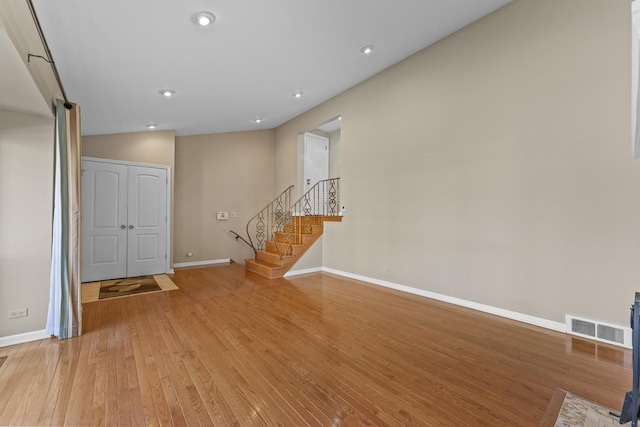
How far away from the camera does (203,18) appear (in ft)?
9.52

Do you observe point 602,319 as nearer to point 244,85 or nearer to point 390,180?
point 390,180

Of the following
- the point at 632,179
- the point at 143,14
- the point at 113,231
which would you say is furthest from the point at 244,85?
the point at 632,179

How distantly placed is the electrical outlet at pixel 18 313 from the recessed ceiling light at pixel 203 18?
3.43 metres

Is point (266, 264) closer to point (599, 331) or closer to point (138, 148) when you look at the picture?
point (138, 148)

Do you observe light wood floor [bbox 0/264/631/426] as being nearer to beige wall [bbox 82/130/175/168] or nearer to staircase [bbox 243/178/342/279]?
staircase [bbox 243/178/342/279]

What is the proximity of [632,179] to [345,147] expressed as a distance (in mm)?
4175

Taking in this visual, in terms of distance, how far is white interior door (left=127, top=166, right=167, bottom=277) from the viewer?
18.9 feet

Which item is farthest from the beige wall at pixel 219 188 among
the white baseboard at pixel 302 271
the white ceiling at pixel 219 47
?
the white baseboard at pixel 302 271

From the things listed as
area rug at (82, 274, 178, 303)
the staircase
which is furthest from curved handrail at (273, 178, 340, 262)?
area rug at (82, 274, 178, 303)

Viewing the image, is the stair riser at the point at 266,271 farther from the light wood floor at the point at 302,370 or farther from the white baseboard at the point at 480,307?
the light wood floor at the point at 302,370

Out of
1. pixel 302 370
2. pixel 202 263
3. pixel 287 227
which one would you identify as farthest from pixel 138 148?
pixel 302 370

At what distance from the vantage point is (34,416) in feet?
5.85

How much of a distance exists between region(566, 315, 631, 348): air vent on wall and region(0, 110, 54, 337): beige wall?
221 inches

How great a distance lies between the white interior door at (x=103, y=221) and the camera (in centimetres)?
527
